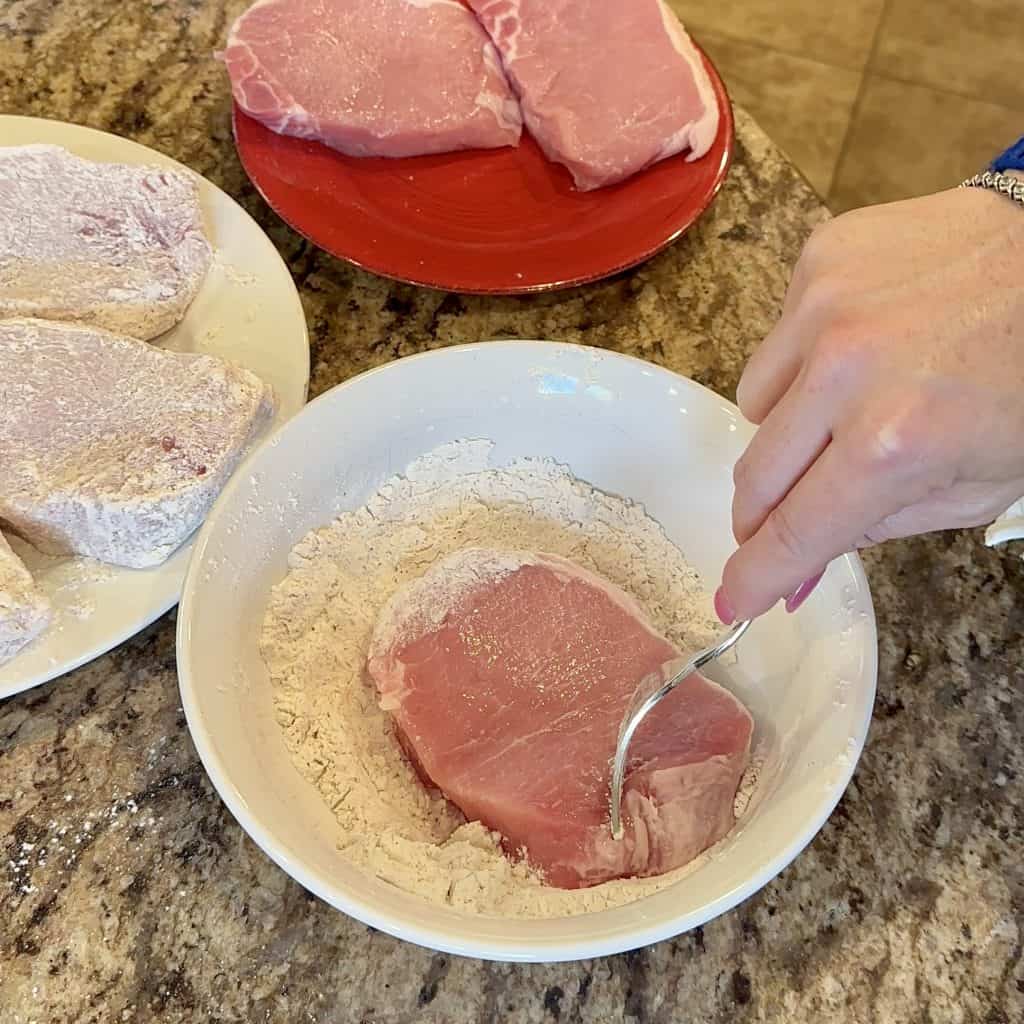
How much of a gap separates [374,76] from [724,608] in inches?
29.5

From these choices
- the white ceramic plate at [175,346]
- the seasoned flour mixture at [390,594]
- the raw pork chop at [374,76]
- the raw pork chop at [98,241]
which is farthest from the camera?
the raw pork chop at [374,76]

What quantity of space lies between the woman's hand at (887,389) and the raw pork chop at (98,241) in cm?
57

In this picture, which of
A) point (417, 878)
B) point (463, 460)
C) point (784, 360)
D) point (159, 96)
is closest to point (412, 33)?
point (159, 96)

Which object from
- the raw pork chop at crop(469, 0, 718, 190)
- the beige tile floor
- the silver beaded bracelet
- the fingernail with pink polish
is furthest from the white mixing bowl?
the beige tile floor

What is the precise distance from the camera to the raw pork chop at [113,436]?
31.7 inches

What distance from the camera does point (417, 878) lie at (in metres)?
0.65

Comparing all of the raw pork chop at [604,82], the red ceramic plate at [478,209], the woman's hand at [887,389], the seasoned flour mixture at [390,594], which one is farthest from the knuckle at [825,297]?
the raw pork chop at [604,82]

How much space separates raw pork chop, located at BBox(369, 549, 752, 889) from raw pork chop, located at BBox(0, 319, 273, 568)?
0.19 m

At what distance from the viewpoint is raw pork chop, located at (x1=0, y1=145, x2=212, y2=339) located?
949 mm

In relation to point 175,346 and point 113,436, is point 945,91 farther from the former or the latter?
point 113,436

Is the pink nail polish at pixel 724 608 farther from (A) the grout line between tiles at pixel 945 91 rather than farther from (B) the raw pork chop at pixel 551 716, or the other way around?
(A) the grout line between tiles at pixel 945 91

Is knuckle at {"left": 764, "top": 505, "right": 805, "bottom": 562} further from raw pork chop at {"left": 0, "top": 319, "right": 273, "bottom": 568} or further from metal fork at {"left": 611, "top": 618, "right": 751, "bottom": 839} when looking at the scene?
raw pork chop at {"left": 0, "top": 319, "right": 273, "bottom": 568}

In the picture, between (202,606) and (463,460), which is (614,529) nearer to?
(463,460)

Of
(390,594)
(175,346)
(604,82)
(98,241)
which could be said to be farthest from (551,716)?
(604,82)
